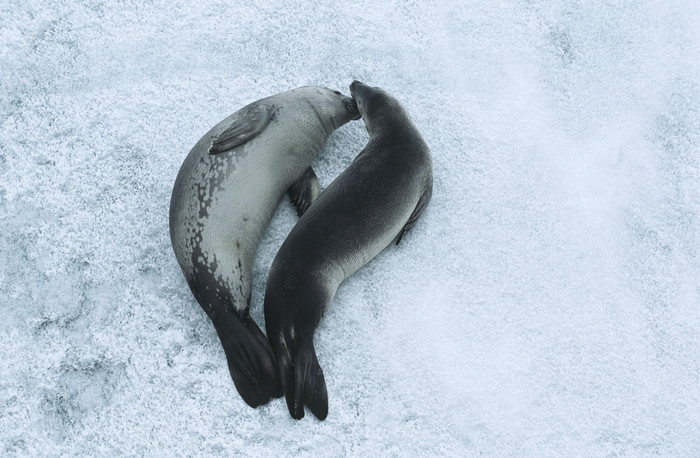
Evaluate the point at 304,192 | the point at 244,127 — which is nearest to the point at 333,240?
the point at 304,192

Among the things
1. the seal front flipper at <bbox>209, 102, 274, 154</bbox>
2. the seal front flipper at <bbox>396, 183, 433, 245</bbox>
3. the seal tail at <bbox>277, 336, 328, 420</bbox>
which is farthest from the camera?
the seal front flipper at <bbox>396, 183, 433, 245</bbox>

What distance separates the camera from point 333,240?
2826mm

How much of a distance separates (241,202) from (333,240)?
50cm

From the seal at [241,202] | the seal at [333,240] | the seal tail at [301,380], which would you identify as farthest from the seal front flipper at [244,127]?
the seal tail at [301,380]

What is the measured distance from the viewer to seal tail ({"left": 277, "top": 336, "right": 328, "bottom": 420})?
8.71 feet

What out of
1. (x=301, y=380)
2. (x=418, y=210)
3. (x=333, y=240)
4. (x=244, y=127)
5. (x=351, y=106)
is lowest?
(x=301, y=380)

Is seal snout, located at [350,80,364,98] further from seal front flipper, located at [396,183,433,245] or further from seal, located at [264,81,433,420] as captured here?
seal front flipper, located at [396,183,433,245]

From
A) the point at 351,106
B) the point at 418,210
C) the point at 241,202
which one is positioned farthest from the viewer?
the point at 351,106

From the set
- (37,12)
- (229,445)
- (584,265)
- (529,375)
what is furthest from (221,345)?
(37,12)

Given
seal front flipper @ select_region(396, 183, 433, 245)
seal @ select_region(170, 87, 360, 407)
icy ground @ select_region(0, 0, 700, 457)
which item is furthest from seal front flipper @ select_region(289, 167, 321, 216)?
seal front flipper @ select_region(396, 183, 433, 245)

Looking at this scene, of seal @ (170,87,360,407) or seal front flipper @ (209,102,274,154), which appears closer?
seal @ (170,87,360,407)

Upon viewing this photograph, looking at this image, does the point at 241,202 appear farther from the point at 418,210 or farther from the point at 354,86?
the point at 354,86

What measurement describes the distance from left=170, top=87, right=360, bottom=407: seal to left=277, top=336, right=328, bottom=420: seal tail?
0.18 feet

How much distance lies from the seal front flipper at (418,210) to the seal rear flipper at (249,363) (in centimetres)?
93
